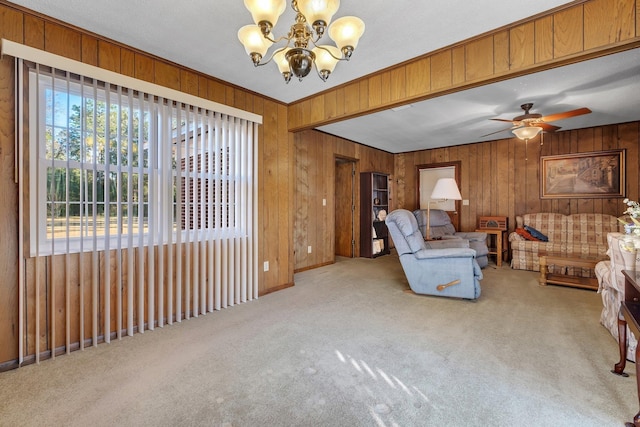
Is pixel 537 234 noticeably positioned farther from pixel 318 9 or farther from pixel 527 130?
pixel 318 9

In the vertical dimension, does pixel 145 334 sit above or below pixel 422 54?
below

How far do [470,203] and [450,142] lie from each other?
137 cm

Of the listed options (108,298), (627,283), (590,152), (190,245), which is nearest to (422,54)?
(627,283)

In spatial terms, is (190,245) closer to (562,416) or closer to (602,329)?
(562,416)

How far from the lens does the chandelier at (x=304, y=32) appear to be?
141 centimetres

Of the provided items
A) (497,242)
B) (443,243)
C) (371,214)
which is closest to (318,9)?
(443,243)

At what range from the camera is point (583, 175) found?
16.2ft

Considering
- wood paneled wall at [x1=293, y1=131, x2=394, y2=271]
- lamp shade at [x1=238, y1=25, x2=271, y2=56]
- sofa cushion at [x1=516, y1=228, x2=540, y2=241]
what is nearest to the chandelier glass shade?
sofa cushion at [x1=516, y1=228, x2=540, y2=241]

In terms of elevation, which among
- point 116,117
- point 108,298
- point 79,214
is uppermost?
point 116,117

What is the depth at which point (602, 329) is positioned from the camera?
2.45 meters

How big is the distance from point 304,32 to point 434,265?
2756mm

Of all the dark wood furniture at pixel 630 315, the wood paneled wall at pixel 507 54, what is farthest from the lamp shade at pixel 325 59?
the dark wood furniture at pixel 630 315

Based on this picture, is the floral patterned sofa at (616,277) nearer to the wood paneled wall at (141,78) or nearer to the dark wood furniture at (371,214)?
the wood paneled wall at (141,78)

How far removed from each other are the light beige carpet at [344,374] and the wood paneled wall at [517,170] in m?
3.05
